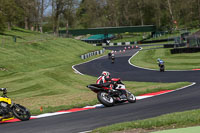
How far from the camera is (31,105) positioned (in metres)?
19.0

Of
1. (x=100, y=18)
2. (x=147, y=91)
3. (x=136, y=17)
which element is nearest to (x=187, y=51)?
(x=147, y=91)

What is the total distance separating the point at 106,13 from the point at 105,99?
133 metres

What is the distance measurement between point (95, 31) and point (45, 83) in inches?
3137

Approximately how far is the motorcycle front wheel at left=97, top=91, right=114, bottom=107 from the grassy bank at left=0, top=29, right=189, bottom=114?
1.39 metres

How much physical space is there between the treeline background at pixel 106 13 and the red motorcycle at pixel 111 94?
64.5 metres

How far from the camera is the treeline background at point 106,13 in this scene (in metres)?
97.9

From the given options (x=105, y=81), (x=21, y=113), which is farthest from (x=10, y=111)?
(x=105, y=81)

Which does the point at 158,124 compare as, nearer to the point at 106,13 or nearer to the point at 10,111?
the point at 10,111

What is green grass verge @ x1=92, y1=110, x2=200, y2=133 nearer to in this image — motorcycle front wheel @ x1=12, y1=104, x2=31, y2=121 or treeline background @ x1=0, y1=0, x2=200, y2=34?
motorcycle front wheel @ x1=12, y1=104, x2=31, y2=121

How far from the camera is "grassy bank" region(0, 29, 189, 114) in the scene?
20281mm

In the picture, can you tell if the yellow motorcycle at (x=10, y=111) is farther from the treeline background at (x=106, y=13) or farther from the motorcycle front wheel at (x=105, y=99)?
the treeline background at (x=106, y=13)

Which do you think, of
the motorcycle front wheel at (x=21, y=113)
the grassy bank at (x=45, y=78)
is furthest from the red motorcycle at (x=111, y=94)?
the motorcycle front wheel at (x=21, y=113)

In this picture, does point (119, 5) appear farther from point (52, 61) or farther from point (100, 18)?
point (52, 61)

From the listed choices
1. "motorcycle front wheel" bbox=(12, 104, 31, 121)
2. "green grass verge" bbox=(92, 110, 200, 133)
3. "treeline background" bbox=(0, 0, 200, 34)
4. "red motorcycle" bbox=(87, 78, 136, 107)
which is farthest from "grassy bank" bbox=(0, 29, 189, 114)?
"treeline background" bbox=(0, 0, 200, 34)
